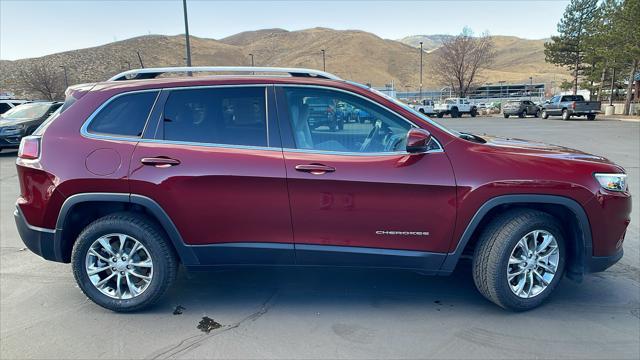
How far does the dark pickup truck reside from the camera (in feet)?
102

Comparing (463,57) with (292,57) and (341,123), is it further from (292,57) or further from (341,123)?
(292,57)

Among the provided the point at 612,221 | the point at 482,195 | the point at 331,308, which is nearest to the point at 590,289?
the point at 612,221

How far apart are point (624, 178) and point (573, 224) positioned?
1.94 ft

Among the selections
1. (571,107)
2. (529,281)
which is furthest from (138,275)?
(571,107)

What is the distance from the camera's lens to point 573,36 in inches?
1863

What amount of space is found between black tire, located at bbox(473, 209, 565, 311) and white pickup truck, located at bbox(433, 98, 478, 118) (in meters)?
40.0

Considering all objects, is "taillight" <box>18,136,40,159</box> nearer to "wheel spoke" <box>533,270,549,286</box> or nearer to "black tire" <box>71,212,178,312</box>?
"black tire" <box>71,212,178,312</box>

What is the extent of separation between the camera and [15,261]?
179 inches

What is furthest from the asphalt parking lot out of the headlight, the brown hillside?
the brown hillside

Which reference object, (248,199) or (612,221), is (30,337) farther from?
(612,221)

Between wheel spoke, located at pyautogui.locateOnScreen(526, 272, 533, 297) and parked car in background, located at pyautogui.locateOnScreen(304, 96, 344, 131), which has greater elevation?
parked car in background, located at pyautogui.locateOnScreen(304, 96, 344, 131)

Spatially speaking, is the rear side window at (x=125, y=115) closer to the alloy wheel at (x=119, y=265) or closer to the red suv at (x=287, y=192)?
the red suv at (x=287, y=192)

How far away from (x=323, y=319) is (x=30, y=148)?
8.78 feet

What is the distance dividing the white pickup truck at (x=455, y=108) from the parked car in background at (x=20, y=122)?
34533mm
